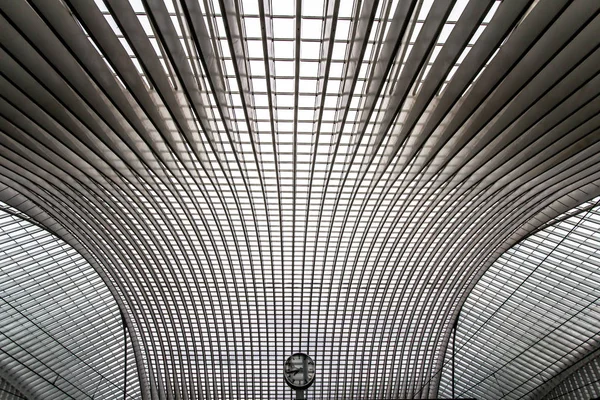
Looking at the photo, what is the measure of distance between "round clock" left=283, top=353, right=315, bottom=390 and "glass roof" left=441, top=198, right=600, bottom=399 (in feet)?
73.1

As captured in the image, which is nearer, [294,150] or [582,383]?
[294,150]

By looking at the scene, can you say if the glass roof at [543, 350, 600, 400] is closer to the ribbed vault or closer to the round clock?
the ribbed vault

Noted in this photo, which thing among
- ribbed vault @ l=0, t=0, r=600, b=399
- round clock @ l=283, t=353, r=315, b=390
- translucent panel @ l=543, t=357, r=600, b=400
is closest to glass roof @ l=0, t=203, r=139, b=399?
ribbed vault @ l=0, t=0, r=600, b=399

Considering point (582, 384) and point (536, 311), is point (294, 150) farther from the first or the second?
point (582, 384)

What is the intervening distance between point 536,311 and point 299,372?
32.8 metres

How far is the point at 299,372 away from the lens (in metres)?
13.9

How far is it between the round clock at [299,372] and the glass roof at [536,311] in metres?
22.3

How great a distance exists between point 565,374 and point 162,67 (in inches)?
1750

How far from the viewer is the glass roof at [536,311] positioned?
32.2 metres

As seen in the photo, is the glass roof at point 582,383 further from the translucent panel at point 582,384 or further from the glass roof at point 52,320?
the glass roof at point 52,320

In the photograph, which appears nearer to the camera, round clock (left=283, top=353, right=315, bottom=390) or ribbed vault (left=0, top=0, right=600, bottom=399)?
ribbed vault (left=0, top=0, right=600, bottom=399)

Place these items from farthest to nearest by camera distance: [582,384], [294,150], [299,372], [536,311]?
[582,384]
[536,311]
[294,150]
[299,372]

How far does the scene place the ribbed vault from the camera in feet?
40.4

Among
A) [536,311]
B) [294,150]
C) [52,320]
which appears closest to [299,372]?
[294,150]
